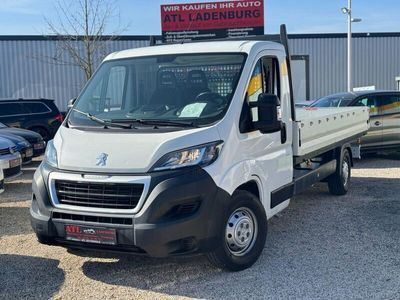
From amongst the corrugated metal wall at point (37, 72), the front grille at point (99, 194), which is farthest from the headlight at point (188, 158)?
the corrugated metal wall at point (37, 72)

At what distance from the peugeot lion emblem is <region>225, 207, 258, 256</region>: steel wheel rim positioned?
1.27 meters

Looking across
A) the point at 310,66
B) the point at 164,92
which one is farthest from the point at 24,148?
the point at 310,66

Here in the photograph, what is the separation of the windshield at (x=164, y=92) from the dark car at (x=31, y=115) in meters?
11.2

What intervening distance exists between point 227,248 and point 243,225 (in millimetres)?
316

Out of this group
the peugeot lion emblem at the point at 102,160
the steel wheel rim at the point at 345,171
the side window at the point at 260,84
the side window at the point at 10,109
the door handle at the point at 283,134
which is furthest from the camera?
the side window at the point at 10,109

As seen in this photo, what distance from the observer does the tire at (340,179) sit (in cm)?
819

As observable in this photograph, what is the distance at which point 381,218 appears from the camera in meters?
6.82

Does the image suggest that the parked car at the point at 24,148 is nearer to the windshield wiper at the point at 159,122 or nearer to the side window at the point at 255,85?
the windshield wiper at the point at 159,122

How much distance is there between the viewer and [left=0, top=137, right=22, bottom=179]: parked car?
339 inches

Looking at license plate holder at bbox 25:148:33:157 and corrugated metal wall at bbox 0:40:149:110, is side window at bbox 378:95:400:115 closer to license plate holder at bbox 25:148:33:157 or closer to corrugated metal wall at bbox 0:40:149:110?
license plate holder at bbox 25:148:33:157

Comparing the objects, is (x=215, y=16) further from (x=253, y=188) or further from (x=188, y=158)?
(x=188, y=158)

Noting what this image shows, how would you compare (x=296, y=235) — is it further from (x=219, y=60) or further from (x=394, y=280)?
(x=219, y=60)

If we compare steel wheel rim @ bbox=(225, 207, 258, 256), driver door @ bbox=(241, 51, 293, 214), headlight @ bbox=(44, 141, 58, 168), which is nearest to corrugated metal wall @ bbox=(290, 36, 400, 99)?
driver door @ bbox=(241, 51, 293, 214)

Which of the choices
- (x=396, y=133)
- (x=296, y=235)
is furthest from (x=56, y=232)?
(x=396, y=133)
